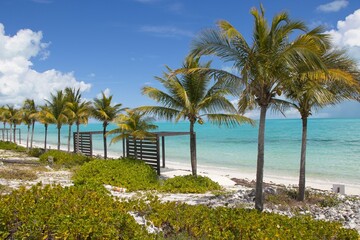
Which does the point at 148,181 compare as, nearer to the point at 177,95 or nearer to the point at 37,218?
the point at 177,95

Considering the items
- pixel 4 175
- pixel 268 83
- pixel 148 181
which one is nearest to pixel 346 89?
pixel 268 83

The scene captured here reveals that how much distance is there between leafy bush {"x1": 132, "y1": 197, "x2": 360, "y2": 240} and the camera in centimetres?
585

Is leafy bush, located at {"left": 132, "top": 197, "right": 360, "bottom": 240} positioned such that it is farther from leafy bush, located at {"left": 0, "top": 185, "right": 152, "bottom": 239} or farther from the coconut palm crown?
the coconut palm crown

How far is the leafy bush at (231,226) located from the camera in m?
5.85

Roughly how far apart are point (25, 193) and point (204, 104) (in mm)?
11118

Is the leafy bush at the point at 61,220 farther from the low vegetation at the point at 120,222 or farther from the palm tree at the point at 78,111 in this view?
the palm tree at the point at 78,111

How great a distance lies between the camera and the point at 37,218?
5.05 meters

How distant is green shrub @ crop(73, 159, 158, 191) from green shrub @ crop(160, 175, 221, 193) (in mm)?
779

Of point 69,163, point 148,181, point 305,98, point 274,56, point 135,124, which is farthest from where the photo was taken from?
point 69,163

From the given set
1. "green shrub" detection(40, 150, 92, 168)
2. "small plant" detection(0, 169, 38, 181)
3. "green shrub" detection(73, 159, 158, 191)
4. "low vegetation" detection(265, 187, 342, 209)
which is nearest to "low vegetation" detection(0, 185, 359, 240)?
"low vegetation" detection(265, 187, 342, 209)

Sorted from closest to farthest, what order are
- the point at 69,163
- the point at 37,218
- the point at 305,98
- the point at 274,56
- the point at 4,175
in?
the point at 37,218
the point at 274,56
the point at 305,98
the point at 4,175
the point at 69,163

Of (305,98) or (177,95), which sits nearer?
(305,98)

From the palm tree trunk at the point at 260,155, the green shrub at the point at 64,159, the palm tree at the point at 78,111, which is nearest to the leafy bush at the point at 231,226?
the palm tree trunk at the point at 260,155

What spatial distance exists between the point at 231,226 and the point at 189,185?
9.22 meters
